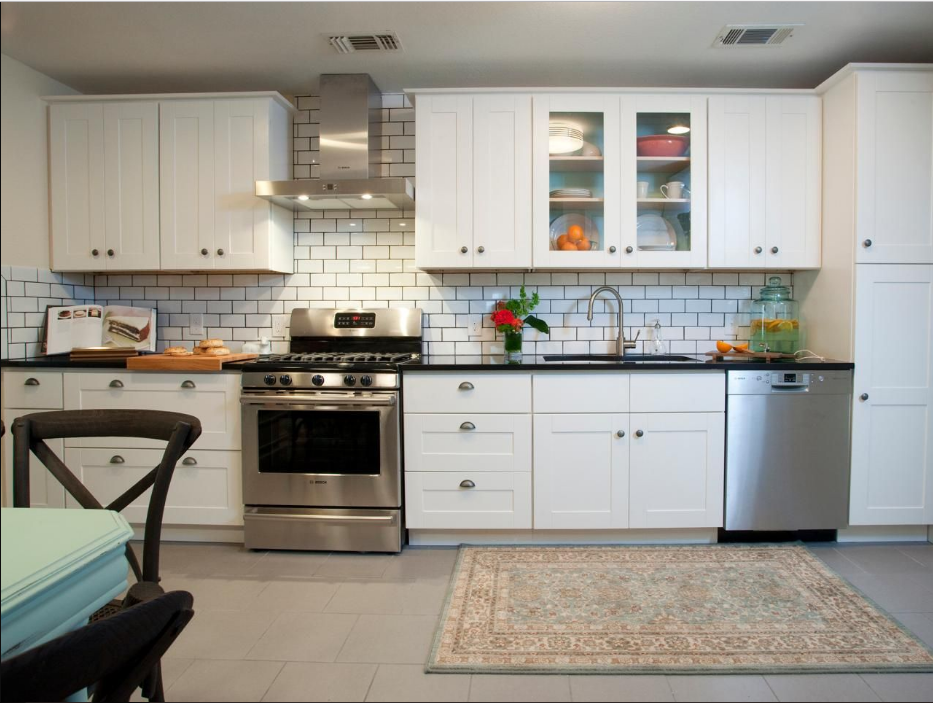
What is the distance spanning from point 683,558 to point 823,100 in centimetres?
234

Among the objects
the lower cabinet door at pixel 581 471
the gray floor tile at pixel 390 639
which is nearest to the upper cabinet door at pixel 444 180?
the lower cabinet door at pixel 581 471

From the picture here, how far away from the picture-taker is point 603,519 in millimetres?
2990

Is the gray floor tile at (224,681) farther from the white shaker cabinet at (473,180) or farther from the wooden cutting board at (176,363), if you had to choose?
the white shaker cabinet at (473,180)

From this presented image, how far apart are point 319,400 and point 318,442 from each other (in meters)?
0.20

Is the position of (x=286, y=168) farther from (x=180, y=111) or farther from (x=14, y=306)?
(x=14, y=306)

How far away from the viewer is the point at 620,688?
6.16ft

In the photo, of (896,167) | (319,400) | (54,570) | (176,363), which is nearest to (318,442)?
(319,400)

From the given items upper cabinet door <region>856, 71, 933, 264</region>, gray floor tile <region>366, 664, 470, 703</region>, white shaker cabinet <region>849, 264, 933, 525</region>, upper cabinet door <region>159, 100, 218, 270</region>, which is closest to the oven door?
upper cabinet door <region>159, 100, 218, 270</region>

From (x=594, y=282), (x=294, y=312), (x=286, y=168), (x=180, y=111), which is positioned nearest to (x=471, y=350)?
(x=594, y=282)

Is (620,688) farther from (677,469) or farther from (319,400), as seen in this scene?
(319,400)

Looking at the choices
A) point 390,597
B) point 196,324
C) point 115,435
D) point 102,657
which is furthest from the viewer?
point 196,324

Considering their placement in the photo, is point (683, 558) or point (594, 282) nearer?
point (683, 558)

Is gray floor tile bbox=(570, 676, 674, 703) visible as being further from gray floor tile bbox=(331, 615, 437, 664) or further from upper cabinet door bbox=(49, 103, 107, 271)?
upper cabinet door bbox=(49, 103, 107, 271)

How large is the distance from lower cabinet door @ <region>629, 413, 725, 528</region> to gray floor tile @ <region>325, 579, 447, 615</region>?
1.03m
